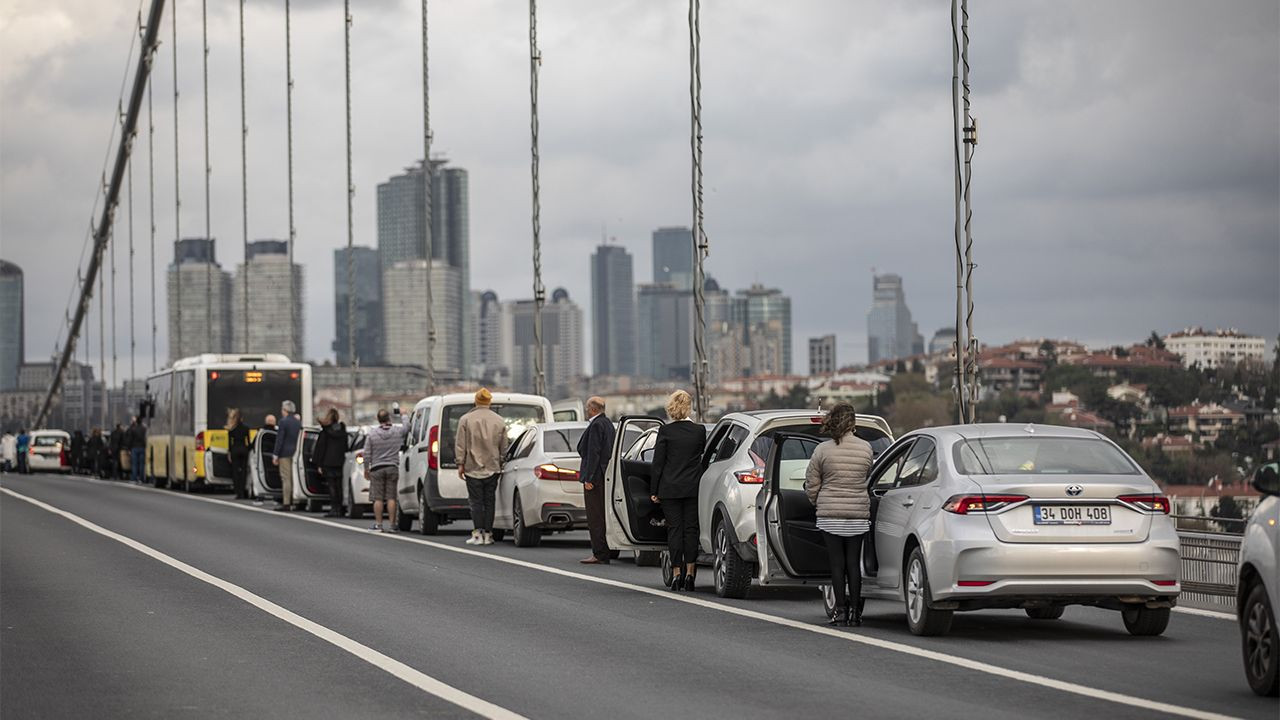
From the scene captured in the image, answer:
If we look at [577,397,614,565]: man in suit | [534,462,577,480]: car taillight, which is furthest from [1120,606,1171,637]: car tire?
[534,462,577,480]: car taillight

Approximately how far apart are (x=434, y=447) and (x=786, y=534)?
516 inches

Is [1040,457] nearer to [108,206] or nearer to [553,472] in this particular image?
[553,472]

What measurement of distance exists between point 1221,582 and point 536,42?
30.9m

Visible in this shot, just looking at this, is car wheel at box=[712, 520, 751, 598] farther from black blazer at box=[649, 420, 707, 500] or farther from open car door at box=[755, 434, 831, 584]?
open car door at box=[755, 434, 831, 584]

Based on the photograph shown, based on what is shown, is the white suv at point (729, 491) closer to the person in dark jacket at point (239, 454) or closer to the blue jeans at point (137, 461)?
the person in dark jacket at point (239, 454)

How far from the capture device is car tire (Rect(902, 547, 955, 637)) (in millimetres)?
13328

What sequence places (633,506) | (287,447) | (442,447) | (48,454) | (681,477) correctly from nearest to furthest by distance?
(681,477), (633,506), (442,447), (287,447), (48,454)

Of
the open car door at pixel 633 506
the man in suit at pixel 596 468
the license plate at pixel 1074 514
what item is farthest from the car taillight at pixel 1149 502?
the man in suit at pixel 596 468

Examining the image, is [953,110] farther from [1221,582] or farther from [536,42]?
[536,42]

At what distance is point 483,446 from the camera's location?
82.0ft

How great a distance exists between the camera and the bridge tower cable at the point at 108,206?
104 m

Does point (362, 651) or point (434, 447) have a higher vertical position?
point (434, 447)

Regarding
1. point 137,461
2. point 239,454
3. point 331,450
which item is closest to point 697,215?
point 331,450

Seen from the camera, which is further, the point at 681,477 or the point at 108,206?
the point at 108,206
